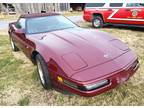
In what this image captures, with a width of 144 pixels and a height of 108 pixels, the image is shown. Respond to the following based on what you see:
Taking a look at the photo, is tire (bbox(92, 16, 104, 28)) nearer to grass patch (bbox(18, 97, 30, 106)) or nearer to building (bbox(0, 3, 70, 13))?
grass patch (bbox(18, 97, 30, 106))

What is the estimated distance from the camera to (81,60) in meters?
3.10

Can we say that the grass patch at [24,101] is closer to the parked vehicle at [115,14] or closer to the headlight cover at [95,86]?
the headlight cover at [95,86]

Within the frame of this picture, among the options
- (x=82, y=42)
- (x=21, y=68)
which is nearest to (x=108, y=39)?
(x=82, y=42)

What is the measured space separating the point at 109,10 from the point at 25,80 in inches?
261

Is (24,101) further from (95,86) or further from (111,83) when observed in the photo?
(111,83)

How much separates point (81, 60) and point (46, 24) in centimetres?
198

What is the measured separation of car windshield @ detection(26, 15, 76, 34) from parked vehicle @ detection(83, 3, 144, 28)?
14.8 ft

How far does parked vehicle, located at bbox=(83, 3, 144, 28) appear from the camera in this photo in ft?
27.9

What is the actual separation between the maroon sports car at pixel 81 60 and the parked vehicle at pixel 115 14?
5.03m

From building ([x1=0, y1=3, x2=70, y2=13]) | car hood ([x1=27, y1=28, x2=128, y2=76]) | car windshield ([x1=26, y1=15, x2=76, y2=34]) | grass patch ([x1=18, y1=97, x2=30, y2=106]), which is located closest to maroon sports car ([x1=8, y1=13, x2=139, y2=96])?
car hood ([x1=27, y1=28, x2=128, y2=76])

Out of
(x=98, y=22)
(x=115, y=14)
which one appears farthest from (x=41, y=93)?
(x=98, y=22)

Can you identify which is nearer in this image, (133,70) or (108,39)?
(133,70)

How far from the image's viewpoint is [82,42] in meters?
3.60

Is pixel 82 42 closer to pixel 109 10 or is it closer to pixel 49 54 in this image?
pixel 49 54
